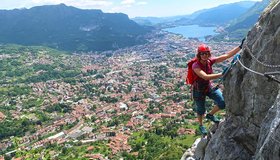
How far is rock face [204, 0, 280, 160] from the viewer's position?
9.58 meters

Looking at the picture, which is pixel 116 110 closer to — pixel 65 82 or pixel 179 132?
pixel 179 132

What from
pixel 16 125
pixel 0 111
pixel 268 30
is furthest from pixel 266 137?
pixel 0 111

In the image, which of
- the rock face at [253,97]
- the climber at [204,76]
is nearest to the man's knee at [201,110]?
the climber at [204,76]

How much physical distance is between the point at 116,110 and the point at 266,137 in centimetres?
10435

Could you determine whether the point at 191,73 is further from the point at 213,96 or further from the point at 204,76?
the point at 213,96

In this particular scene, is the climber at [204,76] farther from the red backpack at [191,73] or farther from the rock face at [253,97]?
the rock face at [253,97]

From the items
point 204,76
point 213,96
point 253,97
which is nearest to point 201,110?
point 213,96

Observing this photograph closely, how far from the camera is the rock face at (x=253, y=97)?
9.58 meters

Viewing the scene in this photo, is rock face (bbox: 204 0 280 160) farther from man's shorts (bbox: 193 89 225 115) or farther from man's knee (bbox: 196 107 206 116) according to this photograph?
man's knee (bbox: 196 107 206 116)

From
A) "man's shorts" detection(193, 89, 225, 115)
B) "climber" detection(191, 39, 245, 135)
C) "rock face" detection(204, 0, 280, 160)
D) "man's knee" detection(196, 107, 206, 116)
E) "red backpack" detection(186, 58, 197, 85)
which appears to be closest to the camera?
"rock face" detection(204, 0, 280, 160)

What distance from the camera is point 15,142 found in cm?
9288

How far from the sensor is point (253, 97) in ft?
34.0

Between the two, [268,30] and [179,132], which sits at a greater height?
[268,30]

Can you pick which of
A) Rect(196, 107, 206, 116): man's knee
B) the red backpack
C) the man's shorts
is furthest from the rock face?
the red backpack
